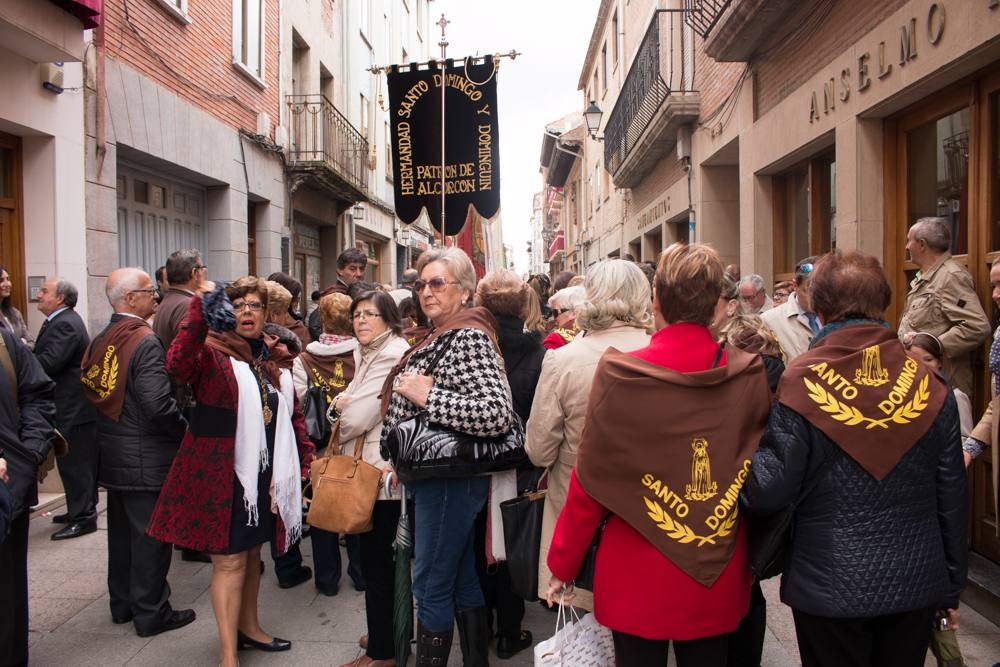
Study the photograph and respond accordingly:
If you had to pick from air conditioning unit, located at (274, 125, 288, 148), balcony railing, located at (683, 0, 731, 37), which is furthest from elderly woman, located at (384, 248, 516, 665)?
air conditioning unit, located at (274, 125, 288, 148)

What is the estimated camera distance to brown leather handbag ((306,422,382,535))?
3.47 m

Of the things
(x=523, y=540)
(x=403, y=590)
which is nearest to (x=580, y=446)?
(x=523, y=540)

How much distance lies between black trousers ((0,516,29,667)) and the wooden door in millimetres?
4211

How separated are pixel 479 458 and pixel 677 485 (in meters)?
1.04

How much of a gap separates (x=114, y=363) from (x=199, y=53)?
275 inches

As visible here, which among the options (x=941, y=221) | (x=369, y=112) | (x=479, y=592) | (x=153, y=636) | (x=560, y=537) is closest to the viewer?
(x=560, y=537)

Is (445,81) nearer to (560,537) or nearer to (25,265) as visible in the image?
(25,265)

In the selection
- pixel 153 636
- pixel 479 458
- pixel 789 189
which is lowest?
pixel 153 636

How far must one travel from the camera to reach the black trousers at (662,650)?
2.33m

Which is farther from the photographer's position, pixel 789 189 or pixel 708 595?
pixel 789 189

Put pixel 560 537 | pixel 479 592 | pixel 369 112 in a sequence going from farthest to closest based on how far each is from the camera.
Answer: pixel 369 112 < pixel 479 592 < pixel 560 537

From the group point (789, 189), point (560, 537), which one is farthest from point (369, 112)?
point (560, 537)

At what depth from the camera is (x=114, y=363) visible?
13.9ft

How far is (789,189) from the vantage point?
8656 millimetres
